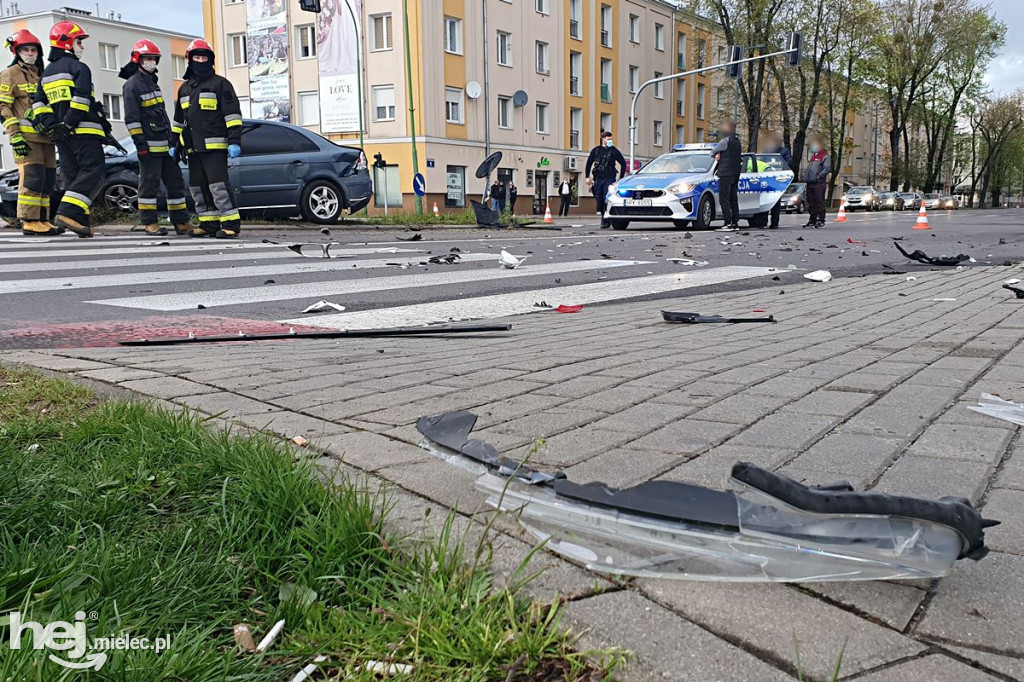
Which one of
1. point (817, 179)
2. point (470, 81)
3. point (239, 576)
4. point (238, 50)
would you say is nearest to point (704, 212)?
point (817, 179)

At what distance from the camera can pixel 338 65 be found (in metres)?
39.8

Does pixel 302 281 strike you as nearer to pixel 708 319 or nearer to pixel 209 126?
pixel 708 319

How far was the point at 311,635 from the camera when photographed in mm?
1400

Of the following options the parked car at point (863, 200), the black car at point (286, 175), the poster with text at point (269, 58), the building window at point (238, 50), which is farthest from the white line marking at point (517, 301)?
the parked car at point (863, 200)

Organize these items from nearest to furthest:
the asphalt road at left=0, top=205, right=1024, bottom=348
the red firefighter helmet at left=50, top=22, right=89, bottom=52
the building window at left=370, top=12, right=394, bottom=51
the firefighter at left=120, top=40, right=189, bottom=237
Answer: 1. the asphalt road at left=0, top=205, right=1024, bottom=348
2. the red firefighter helmet at left=50, top=22, right=89, bottom=52
3. the firefighter at left=120, top=40, right=189, bottom=237
4. the building window at left=370, top=12, right=394, bottom=51

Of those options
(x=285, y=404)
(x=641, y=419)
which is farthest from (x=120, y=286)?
(x=641, y=419)

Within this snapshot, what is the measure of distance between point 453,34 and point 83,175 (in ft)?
104

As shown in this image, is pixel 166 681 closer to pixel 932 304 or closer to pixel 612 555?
pixel 612 555

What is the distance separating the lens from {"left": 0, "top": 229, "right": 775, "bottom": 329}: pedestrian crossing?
547 cm

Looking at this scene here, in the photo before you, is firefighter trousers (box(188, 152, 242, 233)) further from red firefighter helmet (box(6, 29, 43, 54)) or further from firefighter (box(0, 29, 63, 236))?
red firefighter helmet (box(6, 29, 43, 54))

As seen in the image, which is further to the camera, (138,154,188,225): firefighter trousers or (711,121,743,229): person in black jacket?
(711,121,743,229): person in black jacket

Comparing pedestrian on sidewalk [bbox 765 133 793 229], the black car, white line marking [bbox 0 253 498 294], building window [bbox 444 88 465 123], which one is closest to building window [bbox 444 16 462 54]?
building window [bbox 444 88 465 123]

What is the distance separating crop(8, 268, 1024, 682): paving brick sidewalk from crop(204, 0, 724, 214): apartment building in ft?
97.4

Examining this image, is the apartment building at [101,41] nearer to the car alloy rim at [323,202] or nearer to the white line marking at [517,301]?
the car alloy rim at [323,202]
